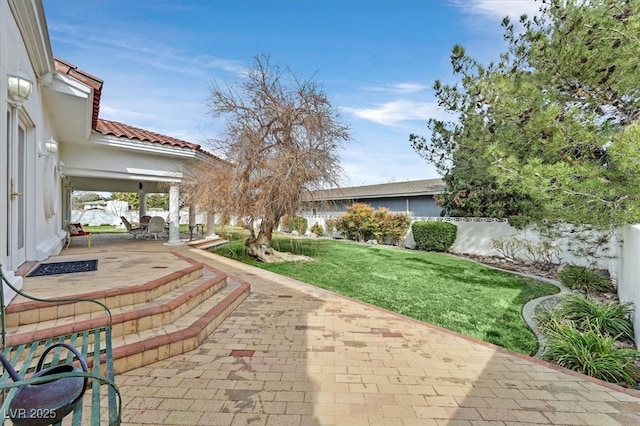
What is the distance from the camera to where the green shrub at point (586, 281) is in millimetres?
8992

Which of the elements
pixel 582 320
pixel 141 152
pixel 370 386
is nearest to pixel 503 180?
pixel 582 320

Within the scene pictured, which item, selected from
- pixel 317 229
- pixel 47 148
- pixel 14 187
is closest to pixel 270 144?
pixel 47 148

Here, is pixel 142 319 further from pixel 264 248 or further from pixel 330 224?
pixel 330 224

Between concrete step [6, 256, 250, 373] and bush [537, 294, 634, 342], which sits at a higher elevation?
concrete step [6, 256, 250, 373]

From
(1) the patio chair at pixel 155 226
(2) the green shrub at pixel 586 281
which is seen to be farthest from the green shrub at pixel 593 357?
(1) the patio chair at pixel 155 226

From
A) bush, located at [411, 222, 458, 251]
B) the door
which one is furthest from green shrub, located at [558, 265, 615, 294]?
the door

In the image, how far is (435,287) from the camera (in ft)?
29.8

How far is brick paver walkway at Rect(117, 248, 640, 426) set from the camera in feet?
10.4

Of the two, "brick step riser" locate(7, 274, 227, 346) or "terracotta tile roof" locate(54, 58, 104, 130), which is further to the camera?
"terracotta tile roof" locate(54, 58, 104, 130)

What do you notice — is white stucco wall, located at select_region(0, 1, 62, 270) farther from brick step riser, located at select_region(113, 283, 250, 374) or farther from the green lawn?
the green lawn

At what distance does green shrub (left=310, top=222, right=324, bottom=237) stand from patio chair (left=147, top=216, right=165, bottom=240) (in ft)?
37.2

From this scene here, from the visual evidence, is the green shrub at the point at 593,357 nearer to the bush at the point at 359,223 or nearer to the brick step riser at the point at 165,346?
the brick step riser at the point at 165,346

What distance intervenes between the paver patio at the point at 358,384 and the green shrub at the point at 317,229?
18509mm

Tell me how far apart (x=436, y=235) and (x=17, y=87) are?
655 inches
